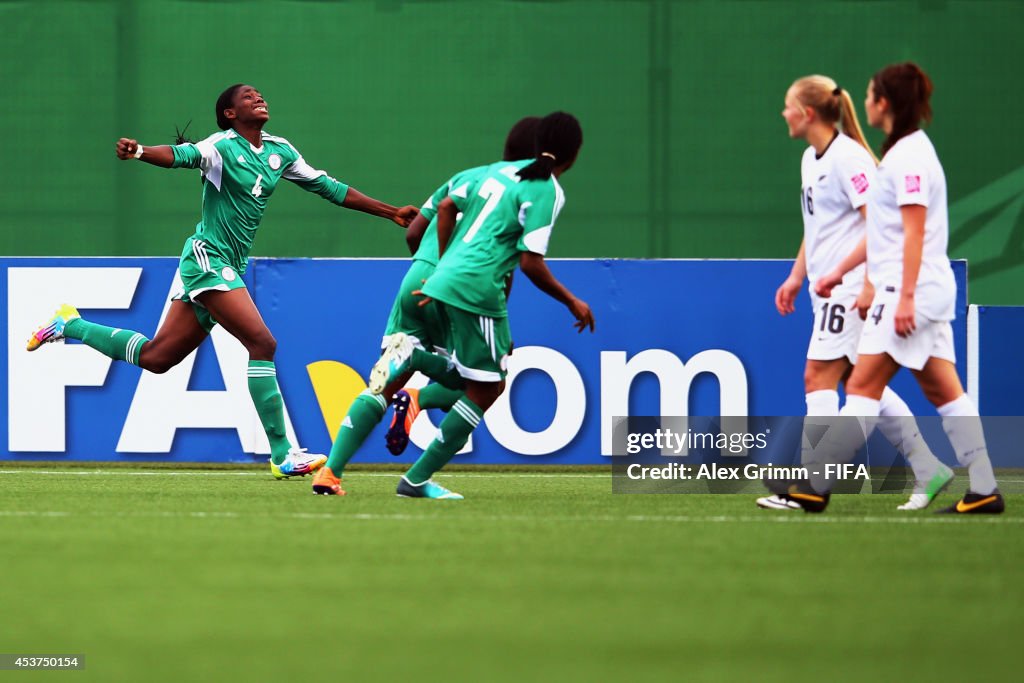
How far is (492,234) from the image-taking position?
23.3 ft

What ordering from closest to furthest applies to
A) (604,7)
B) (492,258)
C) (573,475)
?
1. (492,258)
2. (573,475)
3. (604,7)

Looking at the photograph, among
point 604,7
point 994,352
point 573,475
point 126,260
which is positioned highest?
point 604,7

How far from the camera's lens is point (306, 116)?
1128cm

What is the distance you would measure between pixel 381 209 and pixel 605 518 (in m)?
2.71

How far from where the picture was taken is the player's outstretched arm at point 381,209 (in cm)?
834

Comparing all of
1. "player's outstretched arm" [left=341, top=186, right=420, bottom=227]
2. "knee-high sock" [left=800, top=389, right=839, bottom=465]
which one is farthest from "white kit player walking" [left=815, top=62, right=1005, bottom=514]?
"player's outstretched arm" [left=341, top=186, right=420, bottom=227]

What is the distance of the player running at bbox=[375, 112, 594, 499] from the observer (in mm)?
7016

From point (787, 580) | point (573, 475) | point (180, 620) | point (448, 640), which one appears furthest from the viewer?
point (573, 475)

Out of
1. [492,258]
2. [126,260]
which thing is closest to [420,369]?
[492,258]

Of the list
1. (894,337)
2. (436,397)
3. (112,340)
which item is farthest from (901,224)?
(112,340)

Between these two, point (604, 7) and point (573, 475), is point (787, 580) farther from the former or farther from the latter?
point (604, 7)

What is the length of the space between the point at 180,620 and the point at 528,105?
25.3ft

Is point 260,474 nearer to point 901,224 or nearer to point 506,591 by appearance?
point 901,224

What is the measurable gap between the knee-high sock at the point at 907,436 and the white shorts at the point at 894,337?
0.80 m
